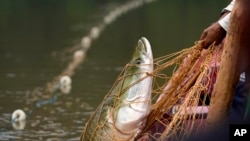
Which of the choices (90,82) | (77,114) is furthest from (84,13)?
(77,114)

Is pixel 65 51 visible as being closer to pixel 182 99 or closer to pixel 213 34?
pixel 182 99

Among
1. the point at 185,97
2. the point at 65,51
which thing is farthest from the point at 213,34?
the point at 65,51

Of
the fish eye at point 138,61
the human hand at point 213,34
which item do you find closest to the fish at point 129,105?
the fish eye at point 138,61

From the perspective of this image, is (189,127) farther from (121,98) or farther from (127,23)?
(127,23)

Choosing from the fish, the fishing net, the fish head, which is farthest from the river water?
the fishing net

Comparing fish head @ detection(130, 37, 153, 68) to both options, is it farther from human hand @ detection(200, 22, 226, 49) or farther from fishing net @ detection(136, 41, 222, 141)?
human hand @ detection(200, 22, 226, 49)

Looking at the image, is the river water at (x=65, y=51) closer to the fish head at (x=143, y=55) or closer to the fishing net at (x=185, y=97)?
the fish head at (x=143, y=55)
